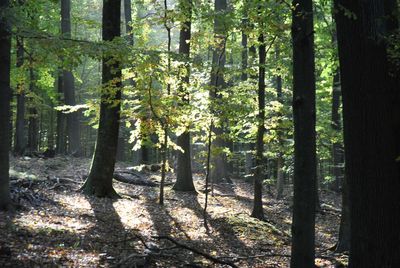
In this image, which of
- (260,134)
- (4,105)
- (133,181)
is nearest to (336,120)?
(260,134)

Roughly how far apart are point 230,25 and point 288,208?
8172mm

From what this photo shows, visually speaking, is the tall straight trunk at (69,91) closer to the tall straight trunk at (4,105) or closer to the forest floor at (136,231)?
the forest floor at (136,231)

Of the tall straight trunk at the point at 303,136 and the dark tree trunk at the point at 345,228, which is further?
the dark tree trunk at the point at 345,228

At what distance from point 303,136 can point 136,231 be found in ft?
15.4

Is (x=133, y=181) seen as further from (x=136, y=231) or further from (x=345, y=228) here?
(x=345, y=228)

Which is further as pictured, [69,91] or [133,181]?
[69,91]

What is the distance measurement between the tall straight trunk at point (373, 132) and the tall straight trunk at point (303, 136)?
106 centimetres

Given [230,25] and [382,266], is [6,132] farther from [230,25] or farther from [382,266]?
[382,266]

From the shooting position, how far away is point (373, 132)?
4449 mm

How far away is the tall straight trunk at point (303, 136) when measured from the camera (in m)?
5.64

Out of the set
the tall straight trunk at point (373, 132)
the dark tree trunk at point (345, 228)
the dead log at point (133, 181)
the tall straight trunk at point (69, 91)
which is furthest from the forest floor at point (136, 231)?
the tall straight trunk at point (69, 91)

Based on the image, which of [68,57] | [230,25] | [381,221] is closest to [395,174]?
[381,221]

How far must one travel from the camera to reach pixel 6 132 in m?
8.09

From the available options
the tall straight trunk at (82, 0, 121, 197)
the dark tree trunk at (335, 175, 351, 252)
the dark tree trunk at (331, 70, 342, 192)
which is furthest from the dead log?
the dark tree trunk at (335, 175, 351, 252)
